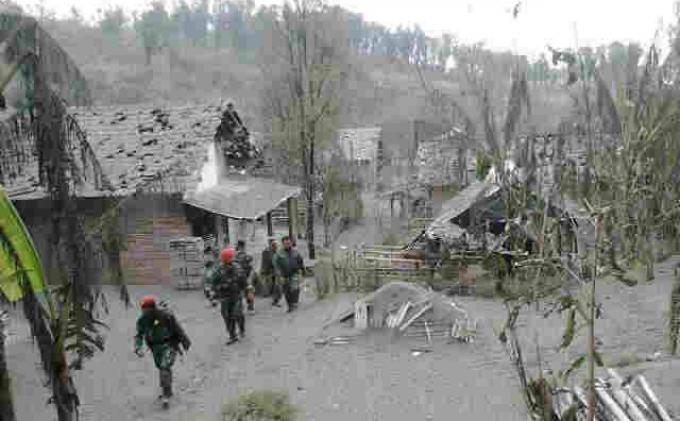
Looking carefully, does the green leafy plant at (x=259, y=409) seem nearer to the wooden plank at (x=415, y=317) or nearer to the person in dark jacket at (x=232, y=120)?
the wooden plank at (x=415, y=317)

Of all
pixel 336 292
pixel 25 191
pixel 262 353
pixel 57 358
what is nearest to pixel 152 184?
pixel 25 191

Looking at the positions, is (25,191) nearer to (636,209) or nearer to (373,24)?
(636,209)

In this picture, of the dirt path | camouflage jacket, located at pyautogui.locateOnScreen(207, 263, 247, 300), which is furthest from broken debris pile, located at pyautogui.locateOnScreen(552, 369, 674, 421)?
camouflage jacket, located at pyautogui.locateOnScreen(207, 263, 247, 300)

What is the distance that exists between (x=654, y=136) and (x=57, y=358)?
4019 millimetres

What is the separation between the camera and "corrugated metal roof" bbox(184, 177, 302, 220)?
14.6 meters

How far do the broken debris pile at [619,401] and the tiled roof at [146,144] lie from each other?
10264mm

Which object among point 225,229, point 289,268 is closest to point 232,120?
point 225,229

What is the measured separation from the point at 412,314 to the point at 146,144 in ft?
29.1

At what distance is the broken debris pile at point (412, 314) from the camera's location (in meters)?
9.80

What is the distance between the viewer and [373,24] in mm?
92125

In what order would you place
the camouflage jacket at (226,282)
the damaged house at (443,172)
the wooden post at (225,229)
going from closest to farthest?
1. the camouflage jacket at (226,282)
2. the wooden post at (225,229)
3. the damaged house at (443,172)

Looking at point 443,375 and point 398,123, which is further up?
point 398,123

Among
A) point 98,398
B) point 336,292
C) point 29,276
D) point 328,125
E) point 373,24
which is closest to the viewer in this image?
point 29,276

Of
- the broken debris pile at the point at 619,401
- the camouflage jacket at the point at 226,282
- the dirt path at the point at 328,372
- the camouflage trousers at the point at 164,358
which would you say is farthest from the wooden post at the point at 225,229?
the broken debris pile at the point at 619,401
